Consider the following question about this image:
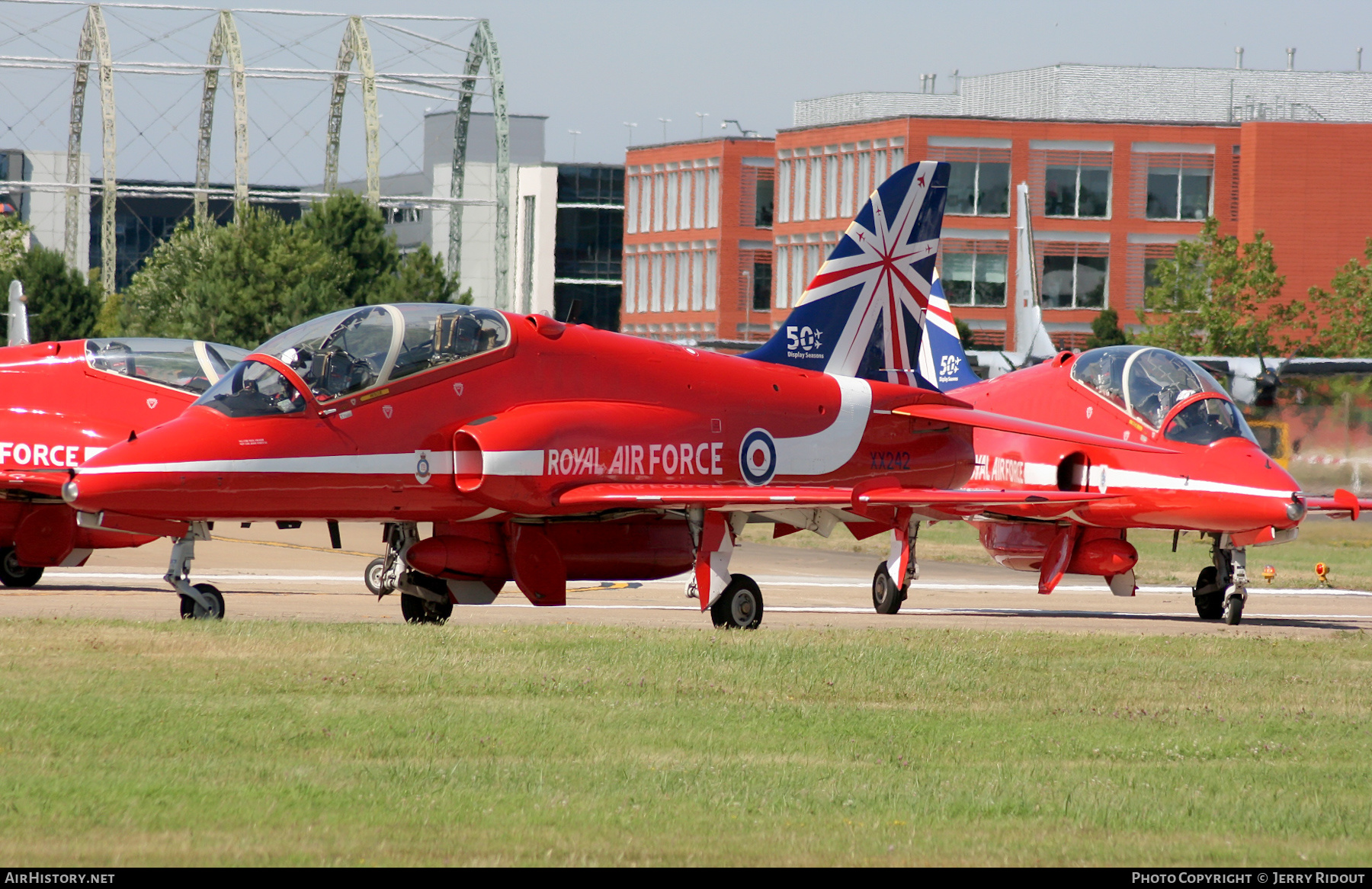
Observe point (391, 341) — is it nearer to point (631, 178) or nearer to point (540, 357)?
point (540, 357)

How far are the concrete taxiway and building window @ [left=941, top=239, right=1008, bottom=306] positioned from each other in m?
46.9

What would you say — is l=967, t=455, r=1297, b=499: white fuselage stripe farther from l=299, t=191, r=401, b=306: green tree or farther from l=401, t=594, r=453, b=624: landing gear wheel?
l=299, t=191, r=401, b=306: green tree

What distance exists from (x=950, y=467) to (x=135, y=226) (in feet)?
484

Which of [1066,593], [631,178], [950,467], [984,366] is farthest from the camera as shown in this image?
[631,178]

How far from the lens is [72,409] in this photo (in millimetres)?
18078

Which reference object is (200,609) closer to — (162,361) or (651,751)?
(162,361)

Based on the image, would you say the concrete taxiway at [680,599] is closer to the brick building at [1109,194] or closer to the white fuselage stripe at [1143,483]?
the white fuselage stripe at [1143,483]

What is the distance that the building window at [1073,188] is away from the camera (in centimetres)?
7412

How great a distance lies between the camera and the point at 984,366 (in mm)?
51125

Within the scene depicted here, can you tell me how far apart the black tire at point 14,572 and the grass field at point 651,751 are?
638 centimetres

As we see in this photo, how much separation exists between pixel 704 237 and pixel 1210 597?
73.8m

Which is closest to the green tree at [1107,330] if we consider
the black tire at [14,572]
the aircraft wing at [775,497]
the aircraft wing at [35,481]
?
the aircraft wing at [775,497]

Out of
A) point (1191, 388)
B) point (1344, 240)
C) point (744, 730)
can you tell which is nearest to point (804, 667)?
point (744, 730)

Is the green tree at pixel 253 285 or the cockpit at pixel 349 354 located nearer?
the cockpit at pixel 349 354
